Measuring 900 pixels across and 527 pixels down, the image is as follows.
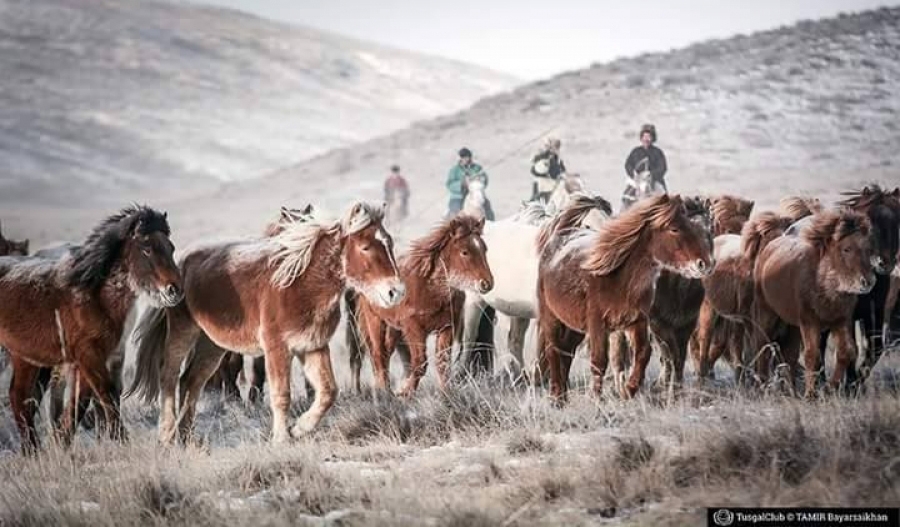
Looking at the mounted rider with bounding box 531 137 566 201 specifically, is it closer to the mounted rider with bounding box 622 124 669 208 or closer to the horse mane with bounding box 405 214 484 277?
the mounted rider with bounding box 622 124 669 208

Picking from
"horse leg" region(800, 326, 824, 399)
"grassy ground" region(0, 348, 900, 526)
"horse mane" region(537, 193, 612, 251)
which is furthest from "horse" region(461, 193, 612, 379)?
"grassy ground" region(0, 348, 900, 526)

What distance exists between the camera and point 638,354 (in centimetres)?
937

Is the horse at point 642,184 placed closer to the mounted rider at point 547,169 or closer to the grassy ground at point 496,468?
the mounted rider at point 547,169

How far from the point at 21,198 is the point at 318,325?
6086cm

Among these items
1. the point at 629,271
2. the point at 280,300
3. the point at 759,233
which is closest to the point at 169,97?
the point at 759,233

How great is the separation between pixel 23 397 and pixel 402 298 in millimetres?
3021

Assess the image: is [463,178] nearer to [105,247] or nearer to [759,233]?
[759,233]

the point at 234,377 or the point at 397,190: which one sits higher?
the point at 397,190

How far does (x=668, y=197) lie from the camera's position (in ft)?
31.4

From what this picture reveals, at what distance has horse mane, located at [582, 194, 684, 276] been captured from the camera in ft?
30.9

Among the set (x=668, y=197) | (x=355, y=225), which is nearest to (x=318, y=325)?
(x=355, y=225)

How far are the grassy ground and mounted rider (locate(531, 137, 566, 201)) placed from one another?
8.38 meters

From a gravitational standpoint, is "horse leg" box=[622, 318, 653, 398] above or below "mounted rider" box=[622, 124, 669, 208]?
below

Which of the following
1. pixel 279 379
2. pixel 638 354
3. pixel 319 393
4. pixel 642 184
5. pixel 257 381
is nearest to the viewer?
pixel 319 393
